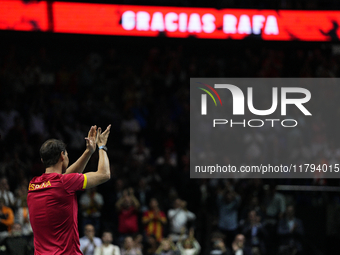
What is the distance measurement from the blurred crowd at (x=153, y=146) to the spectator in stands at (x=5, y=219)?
0.08ft

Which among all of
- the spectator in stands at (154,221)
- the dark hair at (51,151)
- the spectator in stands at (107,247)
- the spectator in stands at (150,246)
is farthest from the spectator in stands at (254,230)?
the dark hair at (51,151)

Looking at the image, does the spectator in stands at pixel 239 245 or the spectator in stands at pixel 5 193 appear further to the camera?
the spectator in stands at pixel 239 245

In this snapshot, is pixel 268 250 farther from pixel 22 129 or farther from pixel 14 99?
pixel 14 99

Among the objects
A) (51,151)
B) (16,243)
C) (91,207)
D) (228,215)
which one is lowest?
(16,243)

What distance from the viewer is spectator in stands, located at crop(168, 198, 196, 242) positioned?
10.6 m

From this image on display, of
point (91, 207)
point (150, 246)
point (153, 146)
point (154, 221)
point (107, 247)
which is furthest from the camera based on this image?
point (153, 146)

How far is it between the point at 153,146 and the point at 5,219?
4.54 m

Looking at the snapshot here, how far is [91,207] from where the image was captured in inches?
411

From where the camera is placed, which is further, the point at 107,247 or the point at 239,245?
the point at 239,245

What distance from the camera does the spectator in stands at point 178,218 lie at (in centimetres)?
1058

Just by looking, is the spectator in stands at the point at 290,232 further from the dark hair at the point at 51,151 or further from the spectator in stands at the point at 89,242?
the dark hair at the point at 51,151

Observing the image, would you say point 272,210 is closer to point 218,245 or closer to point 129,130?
point 218,245

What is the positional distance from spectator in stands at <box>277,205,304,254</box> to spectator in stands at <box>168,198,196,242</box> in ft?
6.80

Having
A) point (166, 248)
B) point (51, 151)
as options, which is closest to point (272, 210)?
point (166, 248)
